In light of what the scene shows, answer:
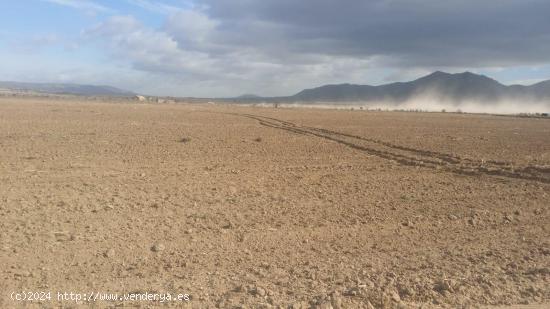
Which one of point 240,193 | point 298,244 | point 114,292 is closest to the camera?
point 114,292

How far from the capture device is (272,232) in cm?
736

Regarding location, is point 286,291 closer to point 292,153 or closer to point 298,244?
point 298,244

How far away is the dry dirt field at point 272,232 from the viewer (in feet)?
17.4

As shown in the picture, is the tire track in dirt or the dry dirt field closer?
the dry dirt field

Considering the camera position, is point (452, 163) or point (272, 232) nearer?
point (272, 232)

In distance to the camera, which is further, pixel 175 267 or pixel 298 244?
pixel 298 244

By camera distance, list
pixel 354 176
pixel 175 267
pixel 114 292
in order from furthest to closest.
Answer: pixel 354 176 → pixel 175 267 → pixel 114 292

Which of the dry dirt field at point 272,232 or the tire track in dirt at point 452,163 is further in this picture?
the tire track in dirt at point 452,163

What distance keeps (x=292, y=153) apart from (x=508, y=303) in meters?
12.4

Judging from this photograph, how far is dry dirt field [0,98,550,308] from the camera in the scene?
209 inches

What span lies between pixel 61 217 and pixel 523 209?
8.42 meters

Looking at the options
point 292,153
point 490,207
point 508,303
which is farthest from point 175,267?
point 292,153

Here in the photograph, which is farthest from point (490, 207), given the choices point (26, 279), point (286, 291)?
point (26, 279)

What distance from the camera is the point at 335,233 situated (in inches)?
294
